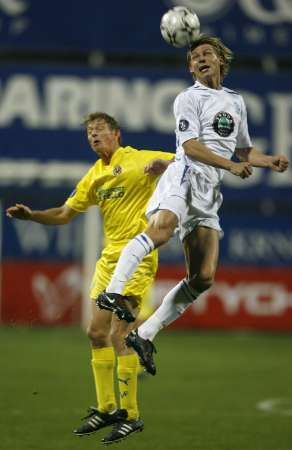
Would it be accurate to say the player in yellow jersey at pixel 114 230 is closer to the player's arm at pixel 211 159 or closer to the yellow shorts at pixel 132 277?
the yellow shorts at pixel 132 277

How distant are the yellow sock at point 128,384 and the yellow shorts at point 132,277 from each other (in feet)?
1.37

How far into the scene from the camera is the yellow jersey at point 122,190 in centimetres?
737

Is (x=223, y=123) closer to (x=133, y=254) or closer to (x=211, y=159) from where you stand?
(x=211, y=159)

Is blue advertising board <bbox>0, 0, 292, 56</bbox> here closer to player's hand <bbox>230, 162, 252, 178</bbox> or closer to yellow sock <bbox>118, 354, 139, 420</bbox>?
yellow sock <bbox>118, 354, 139, 420</bbox>

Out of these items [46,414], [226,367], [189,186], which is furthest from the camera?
[226,367]

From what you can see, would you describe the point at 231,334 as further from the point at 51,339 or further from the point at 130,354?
the point at 130,354

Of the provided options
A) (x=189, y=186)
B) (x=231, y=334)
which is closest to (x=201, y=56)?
(x=189, y=186)

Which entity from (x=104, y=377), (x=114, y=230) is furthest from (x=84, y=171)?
(x=104, y=377)

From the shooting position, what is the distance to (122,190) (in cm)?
738

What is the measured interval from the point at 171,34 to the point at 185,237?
52.9 inches

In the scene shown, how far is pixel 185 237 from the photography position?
721 cm

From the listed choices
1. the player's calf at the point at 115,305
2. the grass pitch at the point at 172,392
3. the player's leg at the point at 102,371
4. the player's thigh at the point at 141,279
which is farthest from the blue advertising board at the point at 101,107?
the player's calf at the point at 115,305

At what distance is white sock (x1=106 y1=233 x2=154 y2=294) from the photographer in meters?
6.70

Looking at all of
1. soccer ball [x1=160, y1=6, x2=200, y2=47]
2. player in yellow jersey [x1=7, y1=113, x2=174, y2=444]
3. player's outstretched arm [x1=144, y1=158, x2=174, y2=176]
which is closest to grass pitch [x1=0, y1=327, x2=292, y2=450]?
player in yellow jersey [x1=7, y1=113, x2=174, y2=444]
